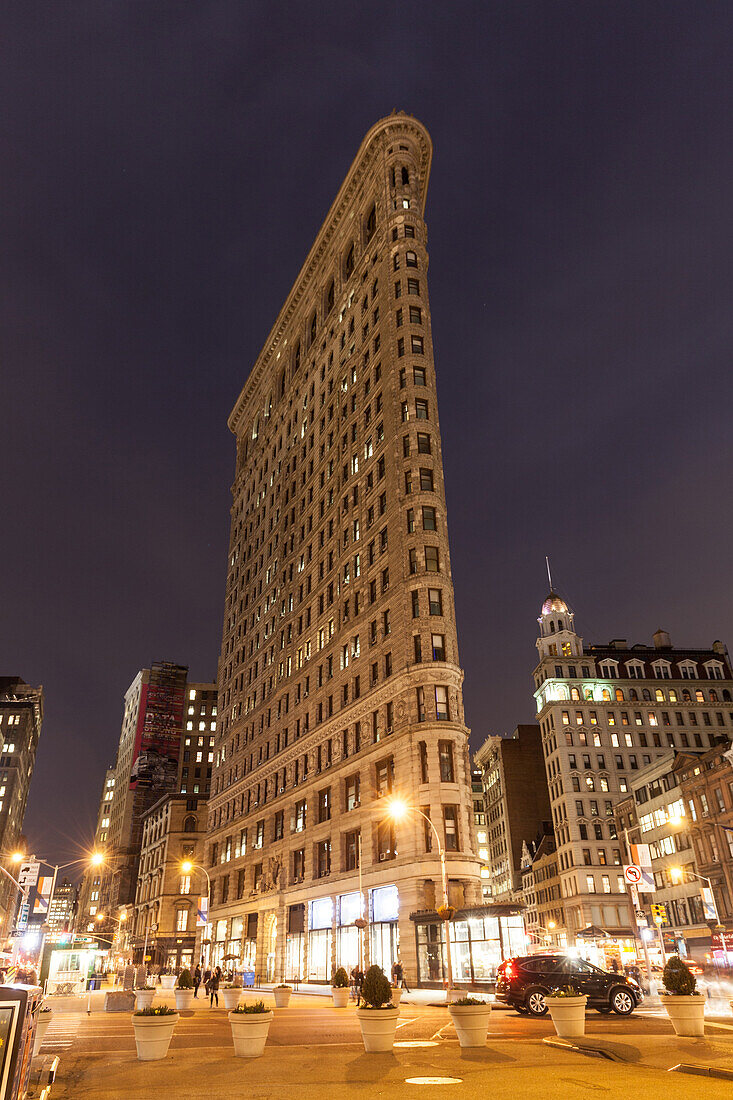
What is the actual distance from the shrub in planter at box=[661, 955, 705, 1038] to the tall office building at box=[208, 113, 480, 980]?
26.4 m

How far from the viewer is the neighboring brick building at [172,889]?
106 m

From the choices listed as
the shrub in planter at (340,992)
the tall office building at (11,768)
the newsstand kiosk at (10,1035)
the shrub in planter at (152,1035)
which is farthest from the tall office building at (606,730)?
the tall office building at (11,768)

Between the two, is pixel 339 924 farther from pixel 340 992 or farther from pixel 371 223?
pixel 371 223

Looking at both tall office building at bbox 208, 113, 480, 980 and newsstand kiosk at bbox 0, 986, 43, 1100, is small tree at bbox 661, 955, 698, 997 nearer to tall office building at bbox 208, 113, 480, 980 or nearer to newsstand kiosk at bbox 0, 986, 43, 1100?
newsstand kiosk at bbox 0, 986, 43, 1100

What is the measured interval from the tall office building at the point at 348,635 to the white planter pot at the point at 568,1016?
2632cm

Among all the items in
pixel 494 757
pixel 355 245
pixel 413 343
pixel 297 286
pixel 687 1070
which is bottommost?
pixel 687 1070

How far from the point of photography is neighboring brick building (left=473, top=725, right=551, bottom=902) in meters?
135

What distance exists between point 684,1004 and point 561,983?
30.7ft

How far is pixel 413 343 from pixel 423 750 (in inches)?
1403

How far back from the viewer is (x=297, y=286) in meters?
98.9

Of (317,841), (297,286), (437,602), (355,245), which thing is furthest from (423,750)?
(297,286)

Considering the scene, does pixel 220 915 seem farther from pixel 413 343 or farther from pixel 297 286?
pixel 297 286

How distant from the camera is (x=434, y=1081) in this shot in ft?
41.1

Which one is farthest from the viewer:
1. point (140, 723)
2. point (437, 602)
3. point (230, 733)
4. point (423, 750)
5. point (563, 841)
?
point (140, 723)
